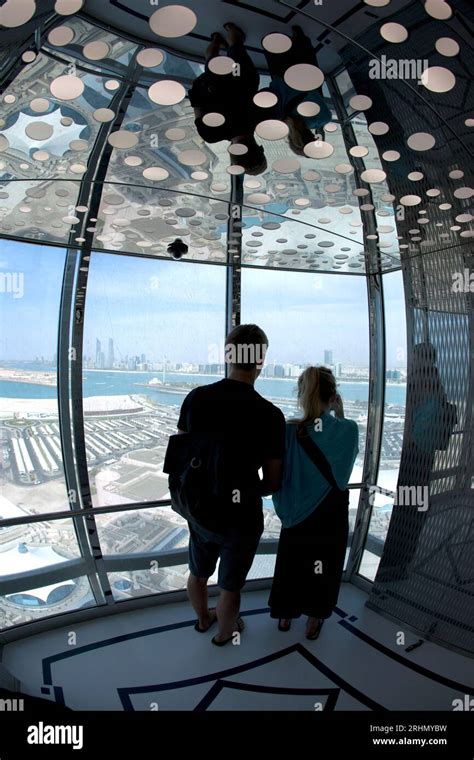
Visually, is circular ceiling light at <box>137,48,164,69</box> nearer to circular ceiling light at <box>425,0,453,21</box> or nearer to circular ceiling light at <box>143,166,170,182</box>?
circular ceiling light at <box>143,166,170,182</box>

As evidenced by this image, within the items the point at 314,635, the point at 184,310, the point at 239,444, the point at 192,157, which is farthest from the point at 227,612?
the point at 192,157

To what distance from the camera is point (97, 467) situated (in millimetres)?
→ 4453

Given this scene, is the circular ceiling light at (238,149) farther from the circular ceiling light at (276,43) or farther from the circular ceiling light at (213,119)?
the circular ceiling light at (276,43)

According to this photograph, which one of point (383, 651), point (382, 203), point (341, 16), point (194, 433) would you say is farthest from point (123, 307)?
point (383, 651)

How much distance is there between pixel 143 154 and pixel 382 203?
70.9 inches

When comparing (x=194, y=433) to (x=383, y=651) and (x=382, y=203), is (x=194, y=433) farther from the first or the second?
(x=382, y=203)

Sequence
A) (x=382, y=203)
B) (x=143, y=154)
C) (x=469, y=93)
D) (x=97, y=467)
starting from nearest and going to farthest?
(x=469, y=93)
(x=143, y=154)
(x=382, y=203)
(x=97, y=467)

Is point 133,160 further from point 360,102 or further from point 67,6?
point 360,102

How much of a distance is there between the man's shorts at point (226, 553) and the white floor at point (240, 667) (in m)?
0.52

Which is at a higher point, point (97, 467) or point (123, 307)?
point (123, 307)

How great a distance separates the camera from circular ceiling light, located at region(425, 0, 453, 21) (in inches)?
73.6

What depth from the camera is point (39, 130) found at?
2645mm

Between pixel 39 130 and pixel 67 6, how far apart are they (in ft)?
3.21

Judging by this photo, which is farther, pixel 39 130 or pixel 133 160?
pixel 133 160
